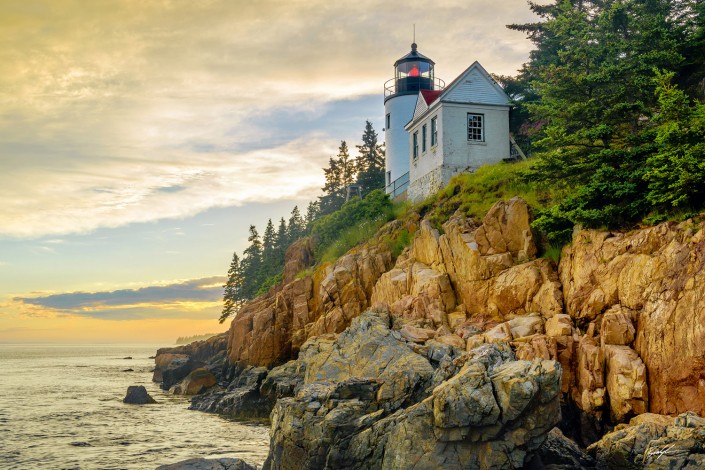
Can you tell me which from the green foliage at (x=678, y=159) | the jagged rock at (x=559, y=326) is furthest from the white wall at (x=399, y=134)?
the jagged rock at (x=559, y=326)

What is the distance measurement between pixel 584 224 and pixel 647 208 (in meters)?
2.00

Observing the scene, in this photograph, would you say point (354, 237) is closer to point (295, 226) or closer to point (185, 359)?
point (185, 359)

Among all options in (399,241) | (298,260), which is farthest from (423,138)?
(298,260)

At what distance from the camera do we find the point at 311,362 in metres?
22.7

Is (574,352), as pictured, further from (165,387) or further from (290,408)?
(165,387)

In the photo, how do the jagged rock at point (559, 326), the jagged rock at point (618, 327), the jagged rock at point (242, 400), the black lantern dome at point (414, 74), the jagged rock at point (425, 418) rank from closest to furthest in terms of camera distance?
the jagged rock at point (425, 418) → the jagged rock at point (618, 327) → the jagged rock at point (559, 326) → the jagged rock at point (242, 400) → the black lantern dome at point (414, 74)

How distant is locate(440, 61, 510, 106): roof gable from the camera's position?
3450 cm

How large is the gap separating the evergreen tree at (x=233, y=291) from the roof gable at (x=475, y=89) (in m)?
46.9

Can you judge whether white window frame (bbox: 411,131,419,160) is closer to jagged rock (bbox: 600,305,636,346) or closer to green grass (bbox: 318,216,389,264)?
green grass (bbox: 318,216,389,264)

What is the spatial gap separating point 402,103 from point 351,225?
38.3 feet

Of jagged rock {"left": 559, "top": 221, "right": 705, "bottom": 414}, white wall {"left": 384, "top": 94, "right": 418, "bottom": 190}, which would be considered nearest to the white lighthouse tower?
white wall {"left": 384, "top": 94, "right": 418, "bottom": 190}

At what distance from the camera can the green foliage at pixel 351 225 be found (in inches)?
1433

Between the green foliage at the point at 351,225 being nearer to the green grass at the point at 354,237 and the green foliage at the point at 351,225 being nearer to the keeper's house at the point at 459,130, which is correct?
the green grass at the point at 354,237

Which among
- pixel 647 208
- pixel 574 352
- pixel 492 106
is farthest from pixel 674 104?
pixel 492 106
